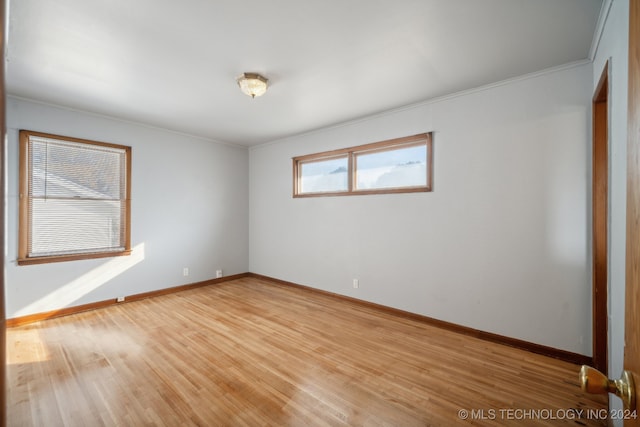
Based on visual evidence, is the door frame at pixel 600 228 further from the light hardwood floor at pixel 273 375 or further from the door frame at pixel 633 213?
the door frame at pixel 633 213

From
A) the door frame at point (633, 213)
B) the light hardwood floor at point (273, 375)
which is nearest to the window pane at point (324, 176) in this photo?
the light hardwood floor at point (273, 375)

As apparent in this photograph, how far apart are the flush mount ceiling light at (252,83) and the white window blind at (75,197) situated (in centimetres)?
248

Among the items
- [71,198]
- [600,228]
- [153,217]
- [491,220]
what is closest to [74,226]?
[71,198]

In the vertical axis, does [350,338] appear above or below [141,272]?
below

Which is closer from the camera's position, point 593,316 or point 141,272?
point 593,316

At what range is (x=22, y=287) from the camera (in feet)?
10.5

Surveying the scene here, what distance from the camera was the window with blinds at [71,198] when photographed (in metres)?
3.23

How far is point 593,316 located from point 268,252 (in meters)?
4.43

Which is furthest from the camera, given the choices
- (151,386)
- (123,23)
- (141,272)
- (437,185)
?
(141,272)

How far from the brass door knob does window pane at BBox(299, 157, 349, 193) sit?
3.56 m

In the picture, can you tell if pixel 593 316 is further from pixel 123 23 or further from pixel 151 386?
pixel 123 23

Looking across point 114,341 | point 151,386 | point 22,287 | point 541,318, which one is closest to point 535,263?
point 541,318

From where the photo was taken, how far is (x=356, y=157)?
4.05 meters

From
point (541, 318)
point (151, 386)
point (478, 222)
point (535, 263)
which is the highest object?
point (478, 222)
